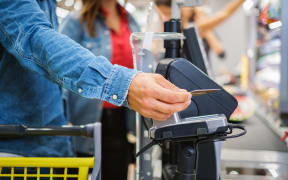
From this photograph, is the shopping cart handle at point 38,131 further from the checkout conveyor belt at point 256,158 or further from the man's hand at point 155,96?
the checkout conveyor belt at point 256,158

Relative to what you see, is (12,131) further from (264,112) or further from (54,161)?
(264,112)

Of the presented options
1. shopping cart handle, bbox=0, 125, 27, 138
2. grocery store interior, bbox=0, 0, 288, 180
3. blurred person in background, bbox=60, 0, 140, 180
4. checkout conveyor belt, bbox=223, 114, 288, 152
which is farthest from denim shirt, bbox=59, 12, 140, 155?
shopping cart handle, bbox=0, 125, 27, 138

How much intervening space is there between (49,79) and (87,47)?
42.4 inches

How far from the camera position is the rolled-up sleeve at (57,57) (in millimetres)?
625

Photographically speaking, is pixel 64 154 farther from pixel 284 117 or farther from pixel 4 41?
pixel 284 117

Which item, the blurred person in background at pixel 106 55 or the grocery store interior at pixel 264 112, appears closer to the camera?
the grocery store interior at pixel 264 112

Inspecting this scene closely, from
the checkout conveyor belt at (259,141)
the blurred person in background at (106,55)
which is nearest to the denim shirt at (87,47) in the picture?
the blurred person in background at (106,55)

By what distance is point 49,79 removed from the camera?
769mm

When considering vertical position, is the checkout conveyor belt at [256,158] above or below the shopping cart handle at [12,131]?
below

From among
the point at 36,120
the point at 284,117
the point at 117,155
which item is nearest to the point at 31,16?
the point at 36,120

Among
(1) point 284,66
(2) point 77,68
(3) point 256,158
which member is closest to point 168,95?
(2) point 77,68

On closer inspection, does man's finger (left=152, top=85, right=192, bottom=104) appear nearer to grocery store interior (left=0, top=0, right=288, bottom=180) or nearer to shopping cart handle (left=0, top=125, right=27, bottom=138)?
grocery store interior (left=0, top=0, right=288, bottom=180)

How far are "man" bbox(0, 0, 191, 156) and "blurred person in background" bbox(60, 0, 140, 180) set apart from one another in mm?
791

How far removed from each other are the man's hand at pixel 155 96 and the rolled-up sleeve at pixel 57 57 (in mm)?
21
